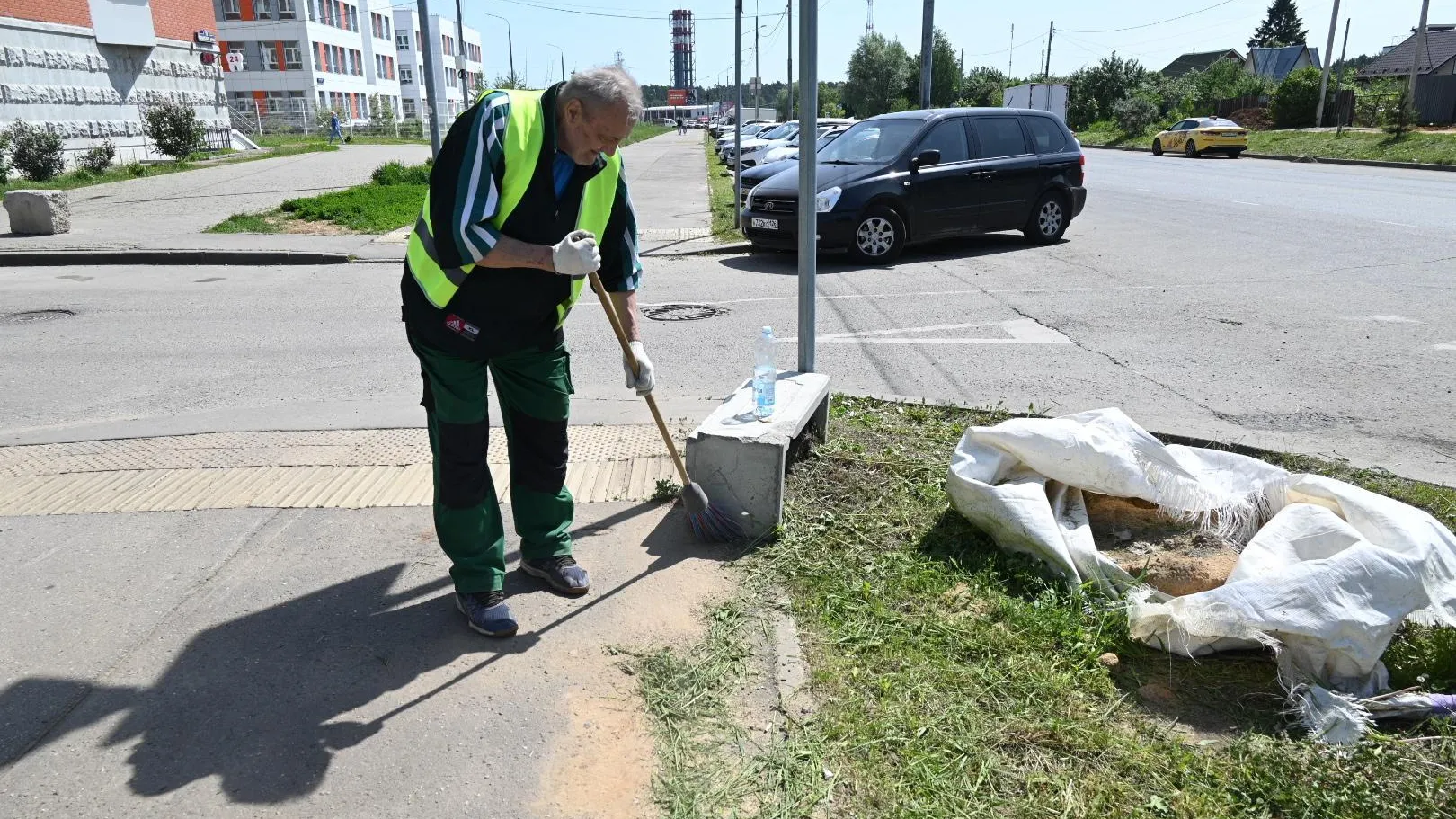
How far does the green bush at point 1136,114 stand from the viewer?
48.8 metres

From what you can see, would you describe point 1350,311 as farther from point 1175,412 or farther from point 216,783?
point 216,783

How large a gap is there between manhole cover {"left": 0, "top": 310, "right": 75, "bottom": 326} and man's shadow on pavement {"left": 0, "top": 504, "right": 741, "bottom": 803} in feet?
23.3

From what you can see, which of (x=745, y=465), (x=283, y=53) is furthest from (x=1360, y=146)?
(x=283, y=53)

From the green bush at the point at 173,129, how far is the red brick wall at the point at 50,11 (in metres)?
3.62

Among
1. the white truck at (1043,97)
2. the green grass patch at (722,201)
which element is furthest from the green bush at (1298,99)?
the green grass patch at (722,201)

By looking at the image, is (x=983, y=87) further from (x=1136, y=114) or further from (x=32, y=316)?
(x=32, y=316)

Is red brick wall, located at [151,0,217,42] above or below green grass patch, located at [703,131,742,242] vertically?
above

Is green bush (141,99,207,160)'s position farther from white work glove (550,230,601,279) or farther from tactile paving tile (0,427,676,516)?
white work glove (550,230,601,279)

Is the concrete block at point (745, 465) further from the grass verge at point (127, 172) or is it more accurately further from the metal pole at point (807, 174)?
the grass verge at point (127, 172)

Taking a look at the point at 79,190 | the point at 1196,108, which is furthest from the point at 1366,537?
the point at 1196,108

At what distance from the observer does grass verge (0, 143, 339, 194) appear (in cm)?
2122

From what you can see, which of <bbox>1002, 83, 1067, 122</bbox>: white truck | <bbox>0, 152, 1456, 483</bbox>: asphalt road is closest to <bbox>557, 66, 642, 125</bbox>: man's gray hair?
<bbox>0, 152, 1456, 483</bbox>: asphalt road

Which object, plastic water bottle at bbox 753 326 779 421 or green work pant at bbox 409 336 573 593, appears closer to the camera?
green work pant at bbox 409 336 573 593

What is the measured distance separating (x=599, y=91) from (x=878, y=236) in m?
8.60
